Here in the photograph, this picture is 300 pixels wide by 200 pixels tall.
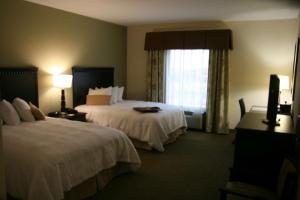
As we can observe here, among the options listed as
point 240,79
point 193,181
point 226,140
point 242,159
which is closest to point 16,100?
point 193,181

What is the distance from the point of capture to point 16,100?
3.73 metres

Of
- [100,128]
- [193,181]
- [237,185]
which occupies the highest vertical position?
[100,128]

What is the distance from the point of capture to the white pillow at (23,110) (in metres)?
3.67

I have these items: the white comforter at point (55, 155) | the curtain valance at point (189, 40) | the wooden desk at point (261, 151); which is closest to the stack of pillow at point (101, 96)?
the curtain valance at point (189, 40)

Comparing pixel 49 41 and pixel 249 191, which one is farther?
pixel 49 41

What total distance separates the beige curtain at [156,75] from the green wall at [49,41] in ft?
3.32

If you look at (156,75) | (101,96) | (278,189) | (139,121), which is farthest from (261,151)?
(156,75)

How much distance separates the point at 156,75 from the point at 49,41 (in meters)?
2.70

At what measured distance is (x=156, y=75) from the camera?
20.9 feet

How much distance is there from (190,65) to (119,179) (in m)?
3.48

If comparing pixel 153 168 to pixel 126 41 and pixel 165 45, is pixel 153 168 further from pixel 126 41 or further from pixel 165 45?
pixel 126 41

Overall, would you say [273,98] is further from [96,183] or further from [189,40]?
[189,40]

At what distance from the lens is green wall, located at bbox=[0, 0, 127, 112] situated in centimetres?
393

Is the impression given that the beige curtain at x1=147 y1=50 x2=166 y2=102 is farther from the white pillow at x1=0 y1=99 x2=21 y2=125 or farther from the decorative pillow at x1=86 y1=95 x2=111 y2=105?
the white pillow at x1=0 y1=99 x2=21 y2=125
